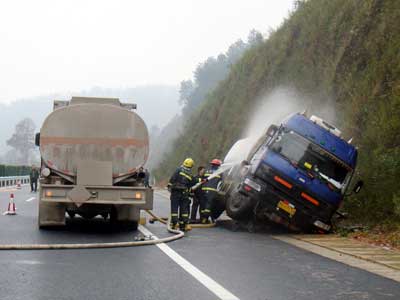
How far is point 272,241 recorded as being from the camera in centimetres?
1345

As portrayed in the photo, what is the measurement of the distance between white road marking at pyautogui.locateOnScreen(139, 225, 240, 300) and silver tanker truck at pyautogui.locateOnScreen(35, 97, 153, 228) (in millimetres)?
2086

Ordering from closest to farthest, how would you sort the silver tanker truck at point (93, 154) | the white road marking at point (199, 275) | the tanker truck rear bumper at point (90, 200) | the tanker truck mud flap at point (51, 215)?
the white road marking at point (199, 275)
the tanker truck rear bumper at point (90, 200)
the silver tanker truck at point (93, 154)
the tanker truck mud flap at point (51, 215)

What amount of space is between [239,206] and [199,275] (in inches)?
269

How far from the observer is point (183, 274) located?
8.53 m

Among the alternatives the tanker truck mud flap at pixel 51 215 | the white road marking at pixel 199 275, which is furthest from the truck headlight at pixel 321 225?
the tanker truck mud flap at pixel 51 215

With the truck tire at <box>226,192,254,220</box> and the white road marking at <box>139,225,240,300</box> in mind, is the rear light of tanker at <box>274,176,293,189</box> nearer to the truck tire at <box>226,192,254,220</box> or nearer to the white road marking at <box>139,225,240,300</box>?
the truck tire at <box>226,192,254,220</box>

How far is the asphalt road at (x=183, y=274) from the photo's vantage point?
725cm

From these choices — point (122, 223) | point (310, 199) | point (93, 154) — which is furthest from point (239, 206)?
point (93, 154)

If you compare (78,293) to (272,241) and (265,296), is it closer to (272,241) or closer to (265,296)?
(265,296)

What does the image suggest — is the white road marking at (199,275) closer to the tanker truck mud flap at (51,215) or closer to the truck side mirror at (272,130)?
the tanker truck mud flap at (51,215)

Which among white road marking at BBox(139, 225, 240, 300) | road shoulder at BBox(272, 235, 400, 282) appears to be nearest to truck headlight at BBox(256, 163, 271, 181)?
road shoulder at BBox(272, 235, 400, 282)

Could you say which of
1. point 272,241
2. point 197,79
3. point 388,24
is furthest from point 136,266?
point 197,79

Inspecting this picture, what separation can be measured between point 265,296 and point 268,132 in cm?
882

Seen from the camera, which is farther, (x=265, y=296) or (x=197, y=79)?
(x=197, y=79)
